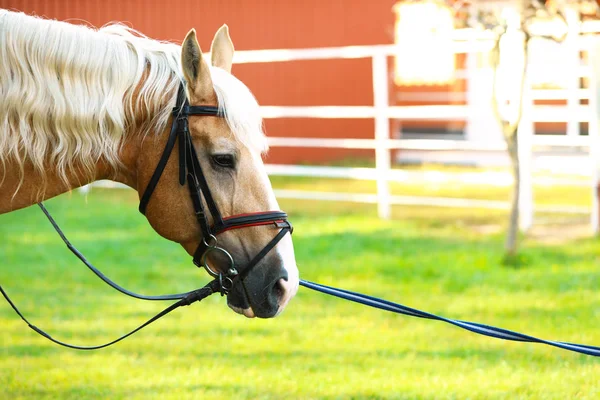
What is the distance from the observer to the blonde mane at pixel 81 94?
8.36ft

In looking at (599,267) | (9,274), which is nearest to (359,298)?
(599,267)

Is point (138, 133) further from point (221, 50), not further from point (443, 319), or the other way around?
point (443, 319)

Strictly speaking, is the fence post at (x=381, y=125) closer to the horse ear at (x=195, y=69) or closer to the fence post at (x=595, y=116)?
the fence post at (x=595, y=116)

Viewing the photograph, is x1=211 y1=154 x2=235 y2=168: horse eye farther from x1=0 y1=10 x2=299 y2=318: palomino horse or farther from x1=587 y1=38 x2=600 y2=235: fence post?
x1=587 y1=38 x2=600 y2=235: fence post

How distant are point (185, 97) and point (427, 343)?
2685mm

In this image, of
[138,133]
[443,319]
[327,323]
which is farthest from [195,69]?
[327,323]

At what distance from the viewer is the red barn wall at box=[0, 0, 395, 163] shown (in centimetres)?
1285

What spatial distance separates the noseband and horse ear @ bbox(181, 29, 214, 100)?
0.04m

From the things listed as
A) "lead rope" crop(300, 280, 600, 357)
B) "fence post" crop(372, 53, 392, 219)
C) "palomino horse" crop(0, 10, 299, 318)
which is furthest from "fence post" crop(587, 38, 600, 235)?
"palomino horse" crop(0, 10, 299, 318)

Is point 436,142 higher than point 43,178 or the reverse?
the reverse

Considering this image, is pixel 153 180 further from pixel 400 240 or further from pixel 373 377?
pixel 400 240

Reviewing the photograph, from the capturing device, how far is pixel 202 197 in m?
2.65

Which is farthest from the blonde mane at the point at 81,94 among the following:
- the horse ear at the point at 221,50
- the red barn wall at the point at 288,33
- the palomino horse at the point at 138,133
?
the red barn wall at the point at 288,33

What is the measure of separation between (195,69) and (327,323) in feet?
9.70
